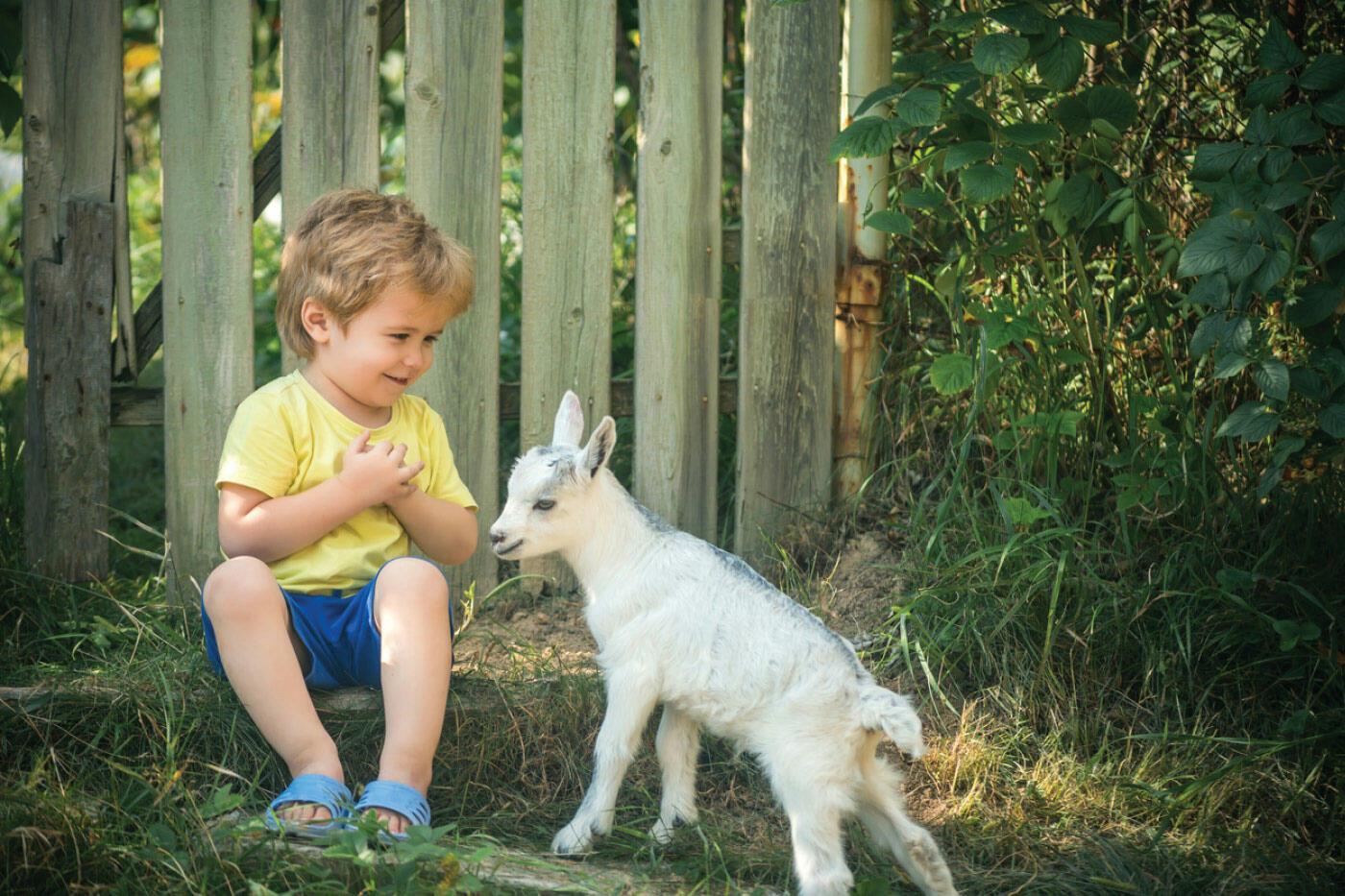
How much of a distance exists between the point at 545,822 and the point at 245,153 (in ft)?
7.84

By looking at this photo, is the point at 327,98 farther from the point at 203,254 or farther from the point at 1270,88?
the point at 1270,88

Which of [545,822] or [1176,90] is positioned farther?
[1176,90]

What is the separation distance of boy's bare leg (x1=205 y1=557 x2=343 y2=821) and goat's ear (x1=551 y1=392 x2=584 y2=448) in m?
0.83

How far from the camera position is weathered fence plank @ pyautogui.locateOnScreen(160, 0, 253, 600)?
4.07m

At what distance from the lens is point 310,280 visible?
3377mm

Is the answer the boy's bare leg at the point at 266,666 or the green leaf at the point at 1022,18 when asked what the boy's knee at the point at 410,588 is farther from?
the green leaf at the point at 1022,18

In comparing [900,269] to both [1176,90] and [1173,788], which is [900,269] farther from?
[1173,788]

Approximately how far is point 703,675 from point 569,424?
797 millimetres

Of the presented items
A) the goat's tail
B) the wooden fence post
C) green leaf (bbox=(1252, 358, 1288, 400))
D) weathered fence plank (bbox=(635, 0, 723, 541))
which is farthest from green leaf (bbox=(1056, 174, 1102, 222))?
the wooden fence post

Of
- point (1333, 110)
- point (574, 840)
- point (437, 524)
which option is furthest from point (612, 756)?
point (1333, 110)

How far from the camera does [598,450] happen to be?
3164 mm

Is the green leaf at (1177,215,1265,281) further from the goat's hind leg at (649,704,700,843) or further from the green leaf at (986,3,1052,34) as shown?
the goat's hind leg at (649,704,700,843)

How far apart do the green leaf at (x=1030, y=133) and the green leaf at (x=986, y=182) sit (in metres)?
0.15

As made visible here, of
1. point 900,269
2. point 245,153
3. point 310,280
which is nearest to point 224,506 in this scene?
point 310,280
